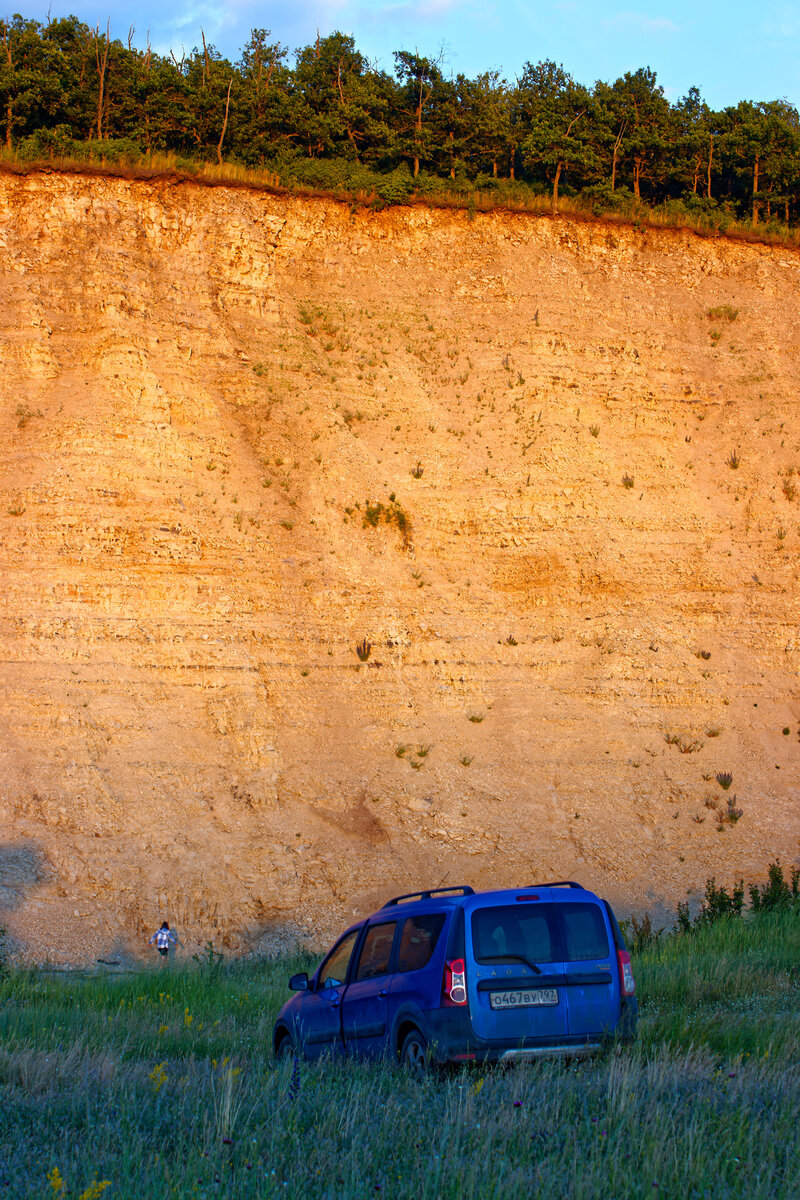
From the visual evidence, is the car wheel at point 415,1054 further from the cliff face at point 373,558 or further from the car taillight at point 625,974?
the cliff face at point 373,558

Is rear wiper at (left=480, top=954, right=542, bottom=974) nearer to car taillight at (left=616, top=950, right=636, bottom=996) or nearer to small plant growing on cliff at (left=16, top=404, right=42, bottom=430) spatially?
car taillight at (left=616, top=950, right=636, bottom=996)

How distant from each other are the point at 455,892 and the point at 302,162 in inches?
1138

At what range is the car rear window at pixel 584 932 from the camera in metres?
7.24

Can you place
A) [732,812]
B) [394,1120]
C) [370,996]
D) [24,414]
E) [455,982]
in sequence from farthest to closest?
1. [24,414]
2. [732,812]
3. [370,996]
4. [455,982]
5. [394,1120]

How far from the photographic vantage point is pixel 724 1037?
807cm

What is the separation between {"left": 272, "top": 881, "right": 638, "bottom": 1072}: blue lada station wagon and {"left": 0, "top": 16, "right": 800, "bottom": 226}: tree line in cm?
2866

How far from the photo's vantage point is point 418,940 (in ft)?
24.7

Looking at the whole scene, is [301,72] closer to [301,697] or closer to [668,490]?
[668,490]

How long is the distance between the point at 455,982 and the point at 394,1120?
145cm

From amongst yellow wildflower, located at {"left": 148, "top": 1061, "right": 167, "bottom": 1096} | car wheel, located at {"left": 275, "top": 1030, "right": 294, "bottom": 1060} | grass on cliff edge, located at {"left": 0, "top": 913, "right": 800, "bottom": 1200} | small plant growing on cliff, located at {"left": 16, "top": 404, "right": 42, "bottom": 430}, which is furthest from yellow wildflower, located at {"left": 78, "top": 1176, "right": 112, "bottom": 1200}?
small plant growing on cliff, located at {"left": 16, "top": 404, "right": 42, "bottom": 430}

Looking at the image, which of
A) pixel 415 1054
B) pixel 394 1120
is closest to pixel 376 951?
pixel 415 1054

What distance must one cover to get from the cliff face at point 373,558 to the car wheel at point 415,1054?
39.4 feet

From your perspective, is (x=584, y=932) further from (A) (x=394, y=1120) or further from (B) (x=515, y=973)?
(A) (x=394, y=1120)

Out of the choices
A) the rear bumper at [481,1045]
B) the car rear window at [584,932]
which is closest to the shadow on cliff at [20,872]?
the rear bumper at [481,1045]
